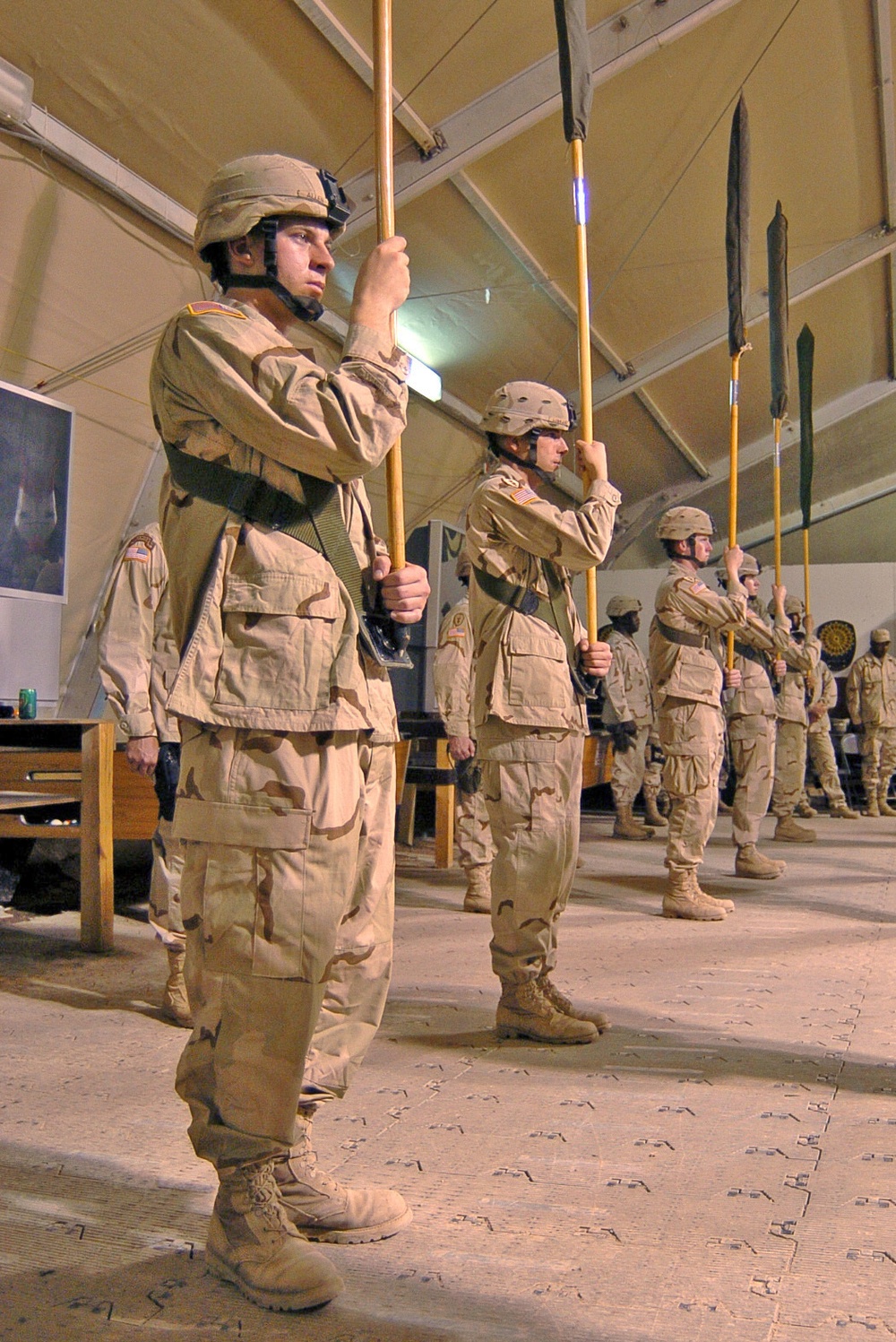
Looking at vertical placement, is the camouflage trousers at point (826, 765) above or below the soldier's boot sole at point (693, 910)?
above

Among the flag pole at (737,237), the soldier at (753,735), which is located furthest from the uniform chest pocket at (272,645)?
the soldier at (753,735)

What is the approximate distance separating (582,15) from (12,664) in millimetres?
4201

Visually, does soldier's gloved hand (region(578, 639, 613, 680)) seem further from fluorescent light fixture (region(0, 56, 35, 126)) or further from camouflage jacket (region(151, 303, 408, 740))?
fluorescent light fixture (region(0, 56, 35, 126))

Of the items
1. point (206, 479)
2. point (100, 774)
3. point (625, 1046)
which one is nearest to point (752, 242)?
point (100, 774)

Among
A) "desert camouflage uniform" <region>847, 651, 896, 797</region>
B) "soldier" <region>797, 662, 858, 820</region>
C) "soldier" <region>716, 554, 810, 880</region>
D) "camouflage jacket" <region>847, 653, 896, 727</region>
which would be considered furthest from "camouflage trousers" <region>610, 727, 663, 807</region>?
"camouflage jacket" <region>847, 653, 896, 727</region>

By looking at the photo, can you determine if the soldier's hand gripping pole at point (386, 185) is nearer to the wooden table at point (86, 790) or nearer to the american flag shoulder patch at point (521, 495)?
the american flag shoulder patch at point (521, 495)

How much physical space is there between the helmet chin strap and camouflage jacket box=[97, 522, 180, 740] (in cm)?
156

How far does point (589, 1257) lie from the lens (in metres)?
1.71

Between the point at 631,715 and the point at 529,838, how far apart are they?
6.05m

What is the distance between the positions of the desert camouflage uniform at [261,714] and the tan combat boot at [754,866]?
4.65 m

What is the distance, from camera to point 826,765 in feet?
35.0

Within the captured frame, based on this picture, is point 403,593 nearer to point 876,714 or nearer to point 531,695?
point 531,695

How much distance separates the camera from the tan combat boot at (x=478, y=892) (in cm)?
504

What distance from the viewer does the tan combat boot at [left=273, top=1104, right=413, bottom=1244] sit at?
1755mm
